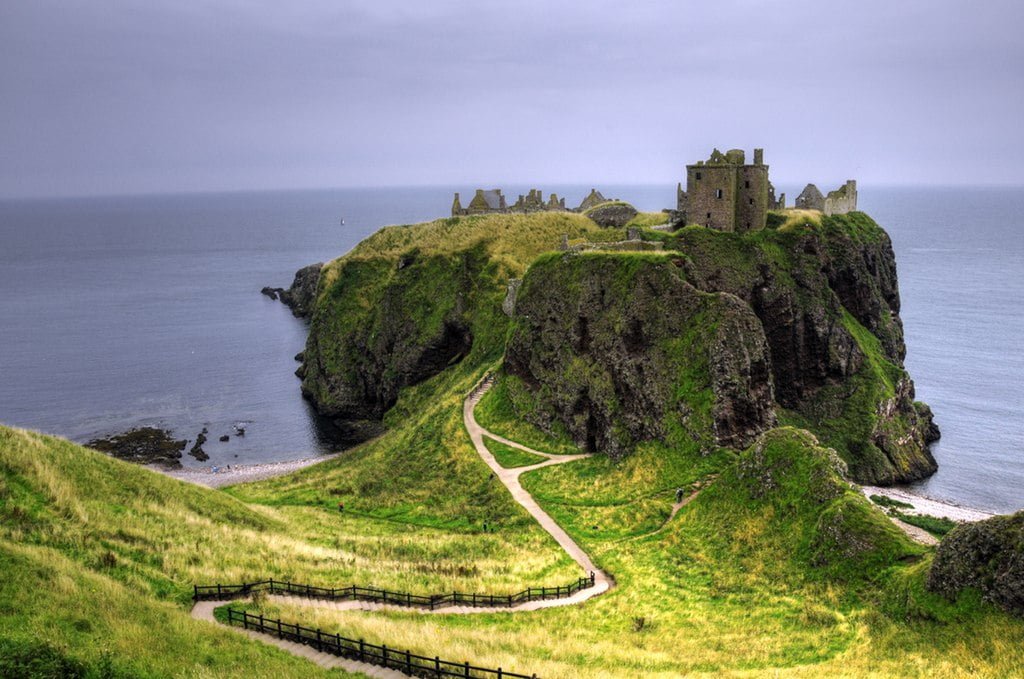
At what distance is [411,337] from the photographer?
316 feet

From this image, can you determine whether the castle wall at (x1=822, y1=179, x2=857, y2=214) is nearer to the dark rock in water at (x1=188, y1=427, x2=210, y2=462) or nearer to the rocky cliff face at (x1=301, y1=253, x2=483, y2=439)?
the rocky cliff face at (x1=301, y1=253, x2=483, y2=439)

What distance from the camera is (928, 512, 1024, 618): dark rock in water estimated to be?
29.4m

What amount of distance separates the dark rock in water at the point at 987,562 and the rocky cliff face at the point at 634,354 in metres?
21.2

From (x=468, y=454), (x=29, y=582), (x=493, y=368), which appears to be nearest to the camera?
(x=29, y=582)

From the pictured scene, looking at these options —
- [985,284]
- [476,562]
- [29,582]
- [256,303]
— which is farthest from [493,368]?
[985,284]

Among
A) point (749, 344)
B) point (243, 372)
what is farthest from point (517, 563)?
point (243, 372)

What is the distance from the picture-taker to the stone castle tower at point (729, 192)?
257 ft

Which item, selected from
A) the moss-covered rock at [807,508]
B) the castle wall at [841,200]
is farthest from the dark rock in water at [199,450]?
the castle wall at [841,200]

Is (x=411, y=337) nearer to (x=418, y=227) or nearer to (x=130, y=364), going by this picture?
(x=418, y=227)

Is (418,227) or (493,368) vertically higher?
(418,227)

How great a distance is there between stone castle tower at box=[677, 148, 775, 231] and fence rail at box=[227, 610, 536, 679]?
6288 cm

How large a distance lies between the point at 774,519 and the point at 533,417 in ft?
89.3

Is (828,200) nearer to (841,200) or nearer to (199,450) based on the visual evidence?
(841,200)

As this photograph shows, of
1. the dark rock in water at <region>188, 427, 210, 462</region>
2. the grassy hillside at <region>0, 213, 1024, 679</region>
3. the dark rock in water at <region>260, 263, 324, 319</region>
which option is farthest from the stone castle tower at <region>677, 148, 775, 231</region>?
the dark rock in water at <region>260, 263, 324, 319</region>
